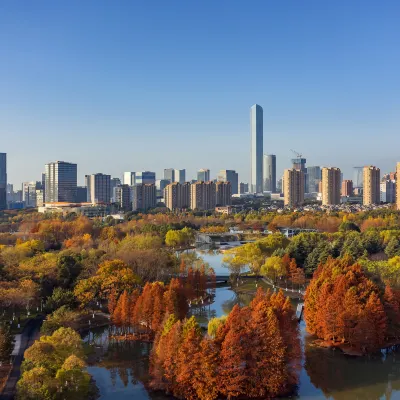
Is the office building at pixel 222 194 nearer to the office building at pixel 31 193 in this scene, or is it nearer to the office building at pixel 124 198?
the office building at pixel 124 198

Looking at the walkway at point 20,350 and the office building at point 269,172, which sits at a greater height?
the office building at point 269,172

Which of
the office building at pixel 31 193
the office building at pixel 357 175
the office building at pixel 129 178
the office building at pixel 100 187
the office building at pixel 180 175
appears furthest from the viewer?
the office building at pixel 357 175

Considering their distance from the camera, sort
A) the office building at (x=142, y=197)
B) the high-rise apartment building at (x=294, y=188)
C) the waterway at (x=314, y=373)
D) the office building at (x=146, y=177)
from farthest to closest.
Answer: the office building at (x=146, y=177), the high-rise apartment building at (x=294, y=188), the office building at (x=142, y=197), the waterway at (x=314, y=373)

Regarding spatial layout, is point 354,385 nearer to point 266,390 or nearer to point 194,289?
point 266,390

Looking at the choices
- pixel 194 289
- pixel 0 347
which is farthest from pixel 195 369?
pixel 194 289

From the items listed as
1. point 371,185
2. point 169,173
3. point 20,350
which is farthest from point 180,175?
point 20,350

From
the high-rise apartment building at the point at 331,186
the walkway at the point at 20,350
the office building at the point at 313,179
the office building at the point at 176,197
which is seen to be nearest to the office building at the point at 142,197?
the office building at the point at 176,197

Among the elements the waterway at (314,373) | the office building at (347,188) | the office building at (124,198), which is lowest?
the waterway at (314,373)
